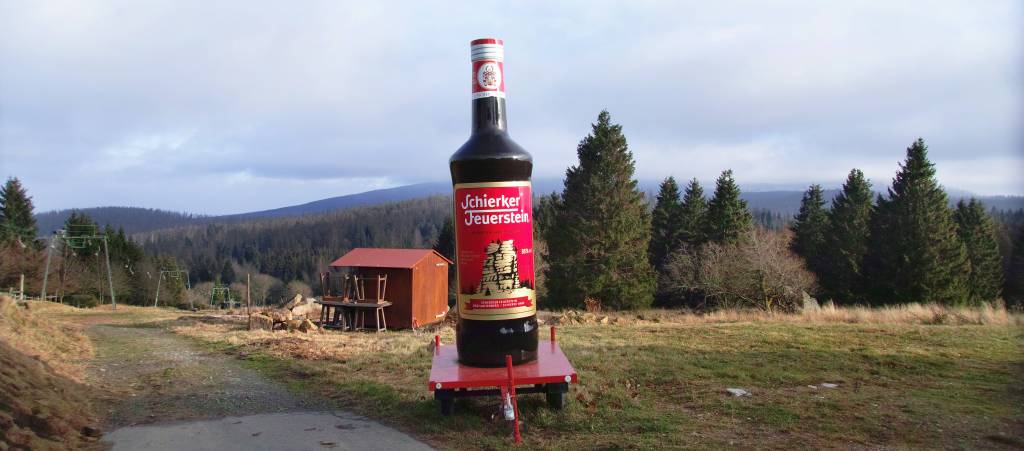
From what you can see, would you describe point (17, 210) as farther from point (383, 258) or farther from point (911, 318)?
point (911, 318)

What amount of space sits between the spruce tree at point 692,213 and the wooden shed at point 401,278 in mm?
23919

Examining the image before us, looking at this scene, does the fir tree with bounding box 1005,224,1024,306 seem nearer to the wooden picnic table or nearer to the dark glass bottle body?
the wooden picnic table

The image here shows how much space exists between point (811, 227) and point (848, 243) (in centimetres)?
614

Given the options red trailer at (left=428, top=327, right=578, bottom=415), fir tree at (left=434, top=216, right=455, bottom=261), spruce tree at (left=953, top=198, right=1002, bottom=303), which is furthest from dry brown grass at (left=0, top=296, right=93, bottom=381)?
spruce tree at (left=953, top=198, right=1002, bottom=303)

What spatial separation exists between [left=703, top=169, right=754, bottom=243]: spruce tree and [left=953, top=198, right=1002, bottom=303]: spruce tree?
42.2 ft

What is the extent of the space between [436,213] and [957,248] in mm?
139555

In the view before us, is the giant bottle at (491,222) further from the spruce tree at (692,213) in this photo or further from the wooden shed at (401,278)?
the spruce tree at (692,213)

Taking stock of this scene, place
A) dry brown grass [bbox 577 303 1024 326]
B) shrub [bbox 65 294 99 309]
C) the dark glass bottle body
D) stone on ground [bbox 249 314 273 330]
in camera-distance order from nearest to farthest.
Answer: the dark glass bottle body → dry brown grass [bbox 577 303 1024 326] → stone on ground [bbox 249 314 273 330] → shrub [bbox 65 294 99 309]

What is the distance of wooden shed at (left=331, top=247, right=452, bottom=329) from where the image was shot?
29312 millimetres

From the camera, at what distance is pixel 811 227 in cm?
5066

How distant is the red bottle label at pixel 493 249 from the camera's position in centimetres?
712

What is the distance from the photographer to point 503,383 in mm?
6770

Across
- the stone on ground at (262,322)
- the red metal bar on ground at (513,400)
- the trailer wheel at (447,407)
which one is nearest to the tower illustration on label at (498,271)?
the red metal bar on ground at (513,400)

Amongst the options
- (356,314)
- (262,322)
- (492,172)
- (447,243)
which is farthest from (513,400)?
A: (447,243)
